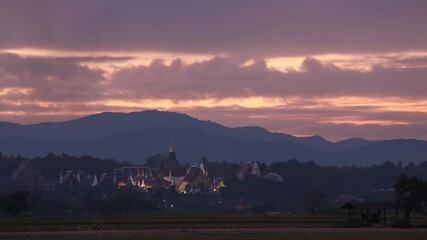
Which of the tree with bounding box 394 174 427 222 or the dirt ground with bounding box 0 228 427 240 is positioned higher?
the tree with bounding box 394 174 427 222

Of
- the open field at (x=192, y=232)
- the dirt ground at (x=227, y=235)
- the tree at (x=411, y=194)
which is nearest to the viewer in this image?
the dirt ground at (x=227, y=235)

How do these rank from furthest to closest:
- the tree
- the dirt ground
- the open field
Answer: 1. the tree
2. the open field
3. the dirt ground

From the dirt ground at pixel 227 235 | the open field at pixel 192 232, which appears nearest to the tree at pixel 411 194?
the open field at pixel 192 232

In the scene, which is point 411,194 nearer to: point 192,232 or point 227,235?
point 192,232

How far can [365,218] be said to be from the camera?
100438mm

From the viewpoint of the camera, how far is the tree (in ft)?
348

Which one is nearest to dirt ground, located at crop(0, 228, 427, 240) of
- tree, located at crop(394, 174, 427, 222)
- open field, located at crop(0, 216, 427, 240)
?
open field, located at crop(0, 216, 427, 240)

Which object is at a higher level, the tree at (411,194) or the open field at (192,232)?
the tree at (411,194)

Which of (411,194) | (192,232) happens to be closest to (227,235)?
(192,232)

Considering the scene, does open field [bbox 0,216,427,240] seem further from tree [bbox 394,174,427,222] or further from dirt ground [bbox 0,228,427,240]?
tree [bbox 394,174,427,222]

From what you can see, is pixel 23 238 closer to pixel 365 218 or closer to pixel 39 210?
pixel 365 218

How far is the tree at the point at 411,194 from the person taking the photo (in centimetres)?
10606

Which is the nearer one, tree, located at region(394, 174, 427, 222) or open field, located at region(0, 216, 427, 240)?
open field, located at region(0, 216, 427, 240)

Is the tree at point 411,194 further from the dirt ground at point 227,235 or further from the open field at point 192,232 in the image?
the dirt ground at point 227,235
